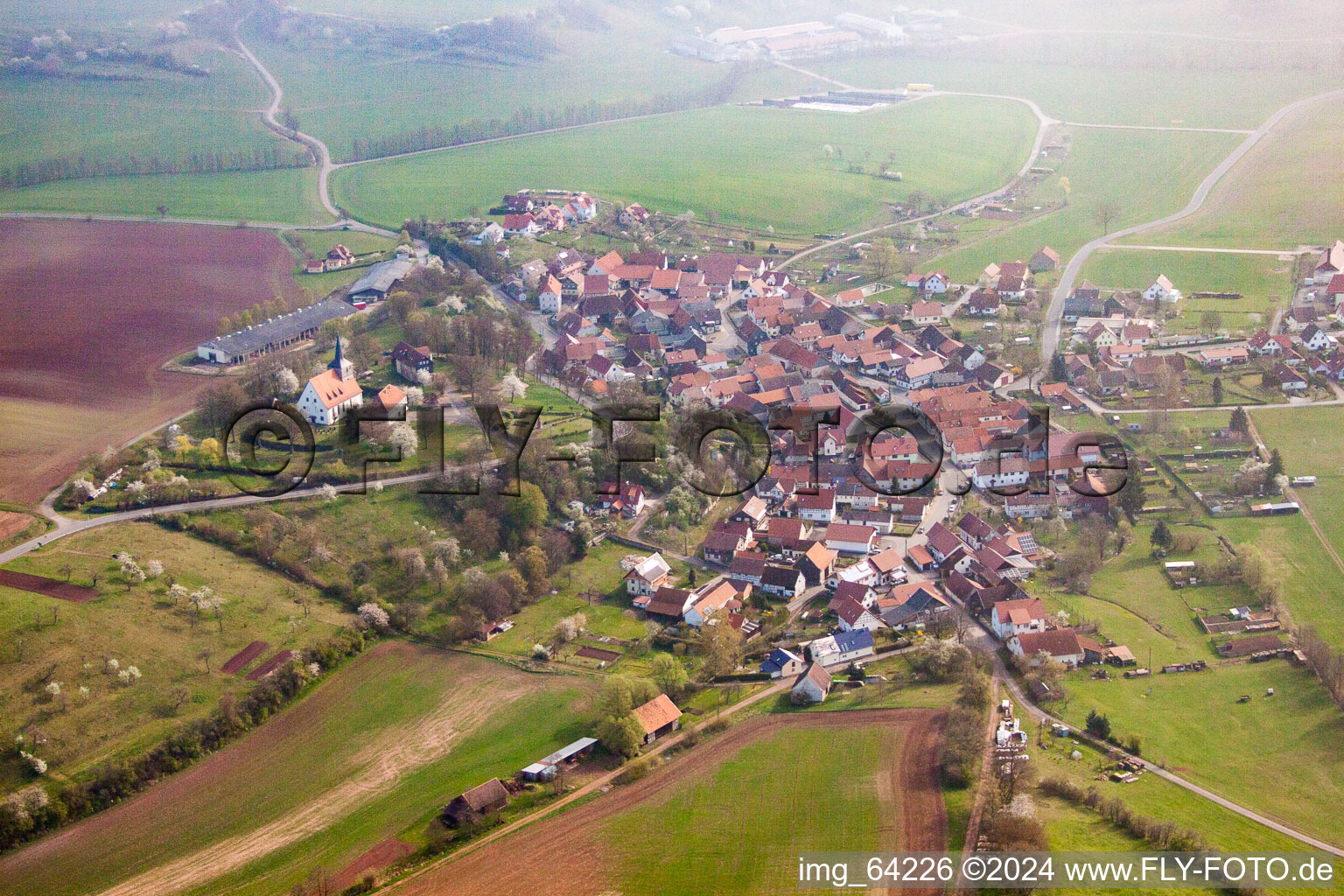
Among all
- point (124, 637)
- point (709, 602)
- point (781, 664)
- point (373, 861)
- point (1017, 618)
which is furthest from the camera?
point (709, 602)

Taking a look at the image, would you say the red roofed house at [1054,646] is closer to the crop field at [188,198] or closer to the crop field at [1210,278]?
the crop field at [1210,278]

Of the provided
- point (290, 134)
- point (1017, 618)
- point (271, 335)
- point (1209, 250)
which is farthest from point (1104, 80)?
point (1017, 618)

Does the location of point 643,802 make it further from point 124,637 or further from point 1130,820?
point 124,637

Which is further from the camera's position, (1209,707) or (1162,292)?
(1162,292)

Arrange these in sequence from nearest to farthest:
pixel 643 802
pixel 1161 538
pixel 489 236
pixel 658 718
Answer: pixel 643 802
pixel 658 718
pixel 1161 538
pixel 489 236

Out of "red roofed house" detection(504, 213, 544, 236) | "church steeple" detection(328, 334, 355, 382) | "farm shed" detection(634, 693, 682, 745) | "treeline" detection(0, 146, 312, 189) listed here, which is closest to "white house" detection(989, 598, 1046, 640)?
"farm shed" detection(634, 693, 682, 745)

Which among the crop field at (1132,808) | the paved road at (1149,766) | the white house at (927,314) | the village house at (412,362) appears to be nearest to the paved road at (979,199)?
the white house at (927,314)

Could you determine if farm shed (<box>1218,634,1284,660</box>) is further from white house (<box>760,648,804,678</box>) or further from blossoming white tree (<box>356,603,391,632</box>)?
blossoming white tree (<box>356,603,391,632</box>)

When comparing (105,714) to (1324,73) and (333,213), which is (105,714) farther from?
(1324,73)
